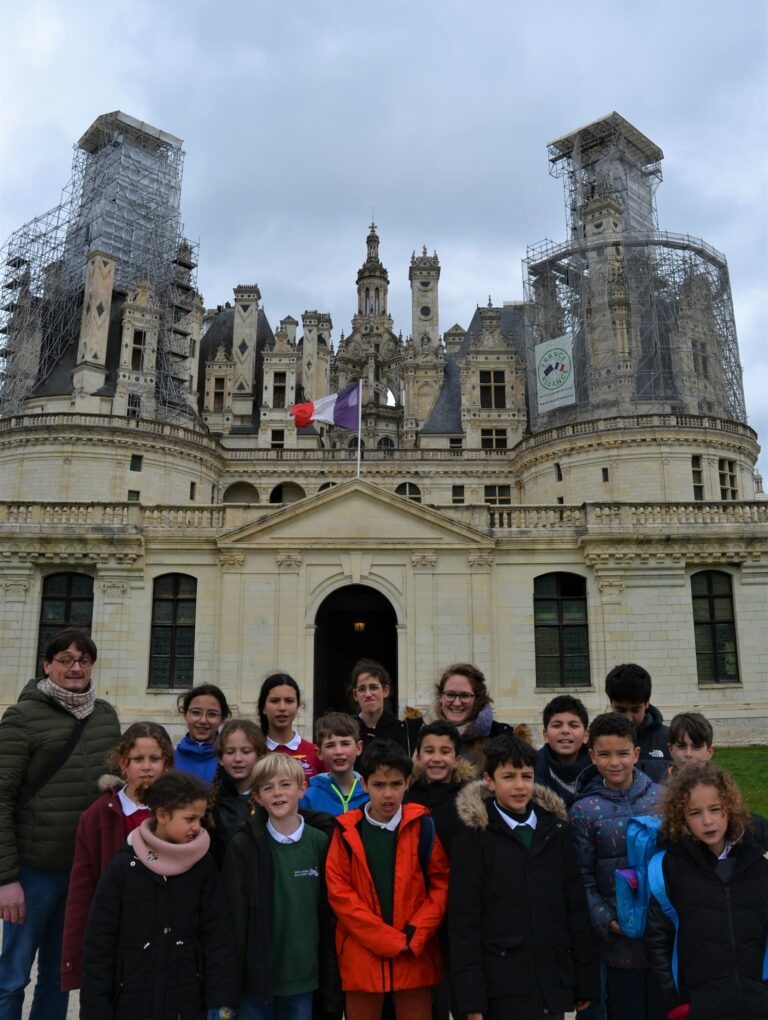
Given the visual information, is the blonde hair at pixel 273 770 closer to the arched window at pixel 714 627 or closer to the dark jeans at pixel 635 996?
the dark jeans at pixel 635 996

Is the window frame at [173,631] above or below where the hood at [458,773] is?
above

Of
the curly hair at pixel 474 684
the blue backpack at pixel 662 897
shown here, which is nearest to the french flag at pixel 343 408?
the curly hair at pixel 474 684

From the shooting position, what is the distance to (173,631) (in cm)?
1962

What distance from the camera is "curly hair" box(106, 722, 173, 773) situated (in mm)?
4664

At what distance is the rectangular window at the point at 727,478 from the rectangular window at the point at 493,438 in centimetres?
997

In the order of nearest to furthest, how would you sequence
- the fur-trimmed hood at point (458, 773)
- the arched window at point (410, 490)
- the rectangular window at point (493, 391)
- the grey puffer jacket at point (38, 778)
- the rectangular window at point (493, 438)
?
the grey puffer jacket at point (38, 778) → the fur-trimmed hood at point (458, 773) → the arched window at point (410, 490) → the rectangular window at point (493, 438) → the rectangular window at point (493, 391)

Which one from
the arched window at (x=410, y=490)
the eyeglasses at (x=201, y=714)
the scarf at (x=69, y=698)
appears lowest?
the eyeglasses at (x=201, y=714)

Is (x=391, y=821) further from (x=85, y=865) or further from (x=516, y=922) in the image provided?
(x=85, y=865)

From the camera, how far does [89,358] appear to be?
3500 centimetres

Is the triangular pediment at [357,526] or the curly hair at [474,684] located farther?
the triangular pediment at [357,526]

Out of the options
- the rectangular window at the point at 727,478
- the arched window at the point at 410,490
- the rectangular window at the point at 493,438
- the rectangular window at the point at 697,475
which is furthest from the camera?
the rectangular window at the point at 493,438

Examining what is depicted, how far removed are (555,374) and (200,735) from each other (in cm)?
3129

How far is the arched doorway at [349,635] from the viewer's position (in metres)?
21.6

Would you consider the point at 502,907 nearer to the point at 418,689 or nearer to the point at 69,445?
the point at 418,689
